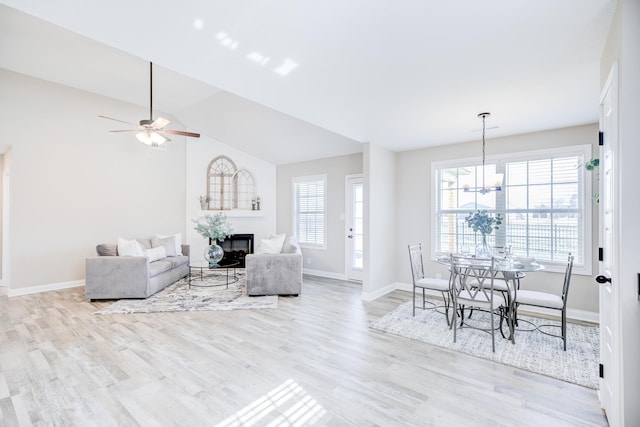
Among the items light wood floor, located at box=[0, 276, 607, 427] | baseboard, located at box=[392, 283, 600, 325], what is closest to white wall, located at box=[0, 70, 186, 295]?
light wood floor, located at box=[0, 276, 607, 427]

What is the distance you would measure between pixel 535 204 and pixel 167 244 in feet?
20.8

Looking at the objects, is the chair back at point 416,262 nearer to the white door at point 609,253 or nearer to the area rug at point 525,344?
the area rug at point 525,344

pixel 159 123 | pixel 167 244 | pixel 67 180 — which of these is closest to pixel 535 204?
pixel 159 123

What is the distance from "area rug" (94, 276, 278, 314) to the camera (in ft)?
13.9

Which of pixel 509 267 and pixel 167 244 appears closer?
pixel 509 267

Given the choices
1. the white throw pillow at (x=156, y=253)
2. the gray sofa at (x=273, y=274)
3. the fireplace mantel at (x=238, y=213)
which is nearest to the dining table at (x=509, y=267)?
the gray sofa at (x=273, y=274)

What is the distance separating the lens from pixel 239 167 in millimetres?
7441

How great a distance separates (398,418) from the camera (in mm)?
2033

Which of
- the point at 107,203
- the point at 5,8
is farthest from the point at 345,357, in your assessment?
the point at 107,203

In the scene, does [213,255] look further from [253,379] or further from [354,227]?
[253,379]

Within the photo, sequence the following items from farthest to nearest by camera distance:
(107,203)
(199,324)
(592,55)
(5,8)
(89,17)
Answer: (107,203), (199,324), (5,8), (592,55), (89,17)

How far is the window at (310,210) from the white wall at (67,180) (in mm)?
3028

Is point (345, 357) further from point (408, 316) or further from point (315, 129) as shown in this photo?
point (315, 129)

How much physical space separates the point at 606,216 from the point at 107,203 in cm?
716
